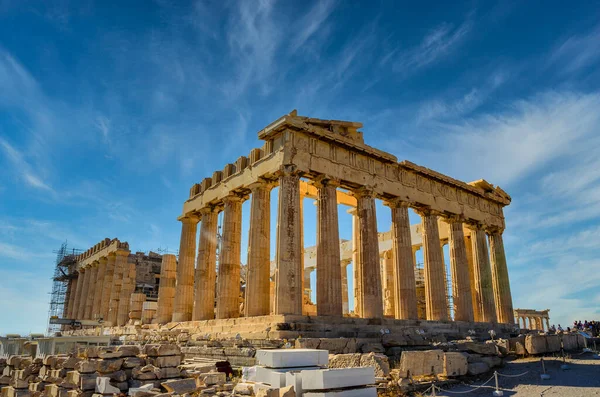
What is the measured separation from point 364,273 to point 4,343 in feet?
64.4

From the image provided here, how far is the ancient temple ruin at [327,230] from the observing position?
2031cm

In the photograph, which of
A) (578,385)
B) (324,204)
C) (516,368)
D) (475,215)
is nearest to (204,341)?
(324,204)

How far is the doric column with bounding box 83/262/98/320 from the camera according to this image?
40.2 metres

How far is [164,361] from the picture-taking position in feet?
39.3

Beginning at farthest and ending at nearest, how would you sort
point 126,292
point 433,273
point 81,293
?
point 81,293, point 126,292, point 433,273

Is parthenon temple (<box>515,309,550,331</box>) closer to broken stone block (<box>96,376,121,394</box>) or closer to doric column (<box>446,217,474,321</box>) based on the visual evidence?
doric column (<box>446,217,474,321</box>)

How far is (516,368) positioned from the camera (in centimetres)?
1388

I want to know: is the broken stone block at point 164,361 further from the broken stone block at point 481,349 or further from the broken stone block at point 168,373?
the broken stone block at point 481,349

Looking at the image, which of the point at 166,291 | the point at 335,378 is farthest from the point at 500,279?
the point at 335,378

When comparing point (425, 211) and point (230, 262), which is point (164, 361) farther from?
point (425, 211)

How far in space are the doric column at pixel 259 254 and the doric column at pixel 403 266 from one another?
707cm

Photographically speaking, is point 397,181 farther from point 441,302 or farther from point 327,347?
point 327,347

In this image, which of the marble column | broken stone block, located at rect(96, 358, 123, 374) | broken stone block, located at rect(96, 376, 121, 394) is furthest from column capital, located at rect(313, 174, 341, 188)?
the marble column

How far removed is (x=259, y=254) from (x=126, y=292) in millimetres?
18873
